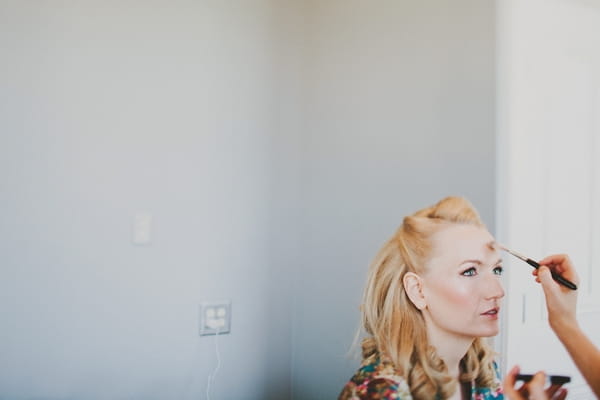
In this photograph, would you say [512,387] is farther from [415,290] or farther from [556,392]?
[415,290]

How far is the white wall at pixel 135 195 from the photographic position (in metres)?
1.48

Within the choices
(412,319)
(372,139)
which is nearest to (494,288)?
(412,319)

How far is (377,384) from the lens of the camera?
0.99m

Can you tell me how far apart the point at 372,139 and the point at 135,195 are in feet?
2.41

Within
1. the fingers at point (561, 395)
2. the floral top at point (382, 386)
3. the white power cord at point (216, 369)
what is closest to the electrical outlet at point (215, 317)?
the white power cord at point (216, 369)

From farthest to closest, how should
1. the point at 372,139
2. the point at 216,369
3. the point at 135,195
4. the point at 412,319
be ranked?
the point at 216,369
the point at 135,195
the point at 372,139
the point at 412,319

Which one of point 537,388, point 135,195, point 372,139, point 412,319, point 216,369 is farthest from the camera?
point 216,369

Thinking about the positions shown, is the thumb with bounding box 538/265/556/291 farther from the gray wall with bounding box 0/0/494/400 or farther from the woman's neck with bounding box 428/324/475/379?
the gray wall with bounding box 0/0/494/400

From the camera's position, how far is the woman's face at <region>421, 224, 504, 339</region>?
38.2 inches

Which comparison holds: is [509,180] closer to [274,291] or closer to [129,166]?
[274,291]

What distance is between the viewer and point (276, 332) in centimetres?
182

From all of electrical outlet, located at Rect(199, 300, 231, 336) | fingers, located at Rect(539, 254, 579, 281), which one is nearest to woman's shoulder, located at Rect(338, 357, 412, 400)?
fingers, located at Rect(539, 254, 579, 281)

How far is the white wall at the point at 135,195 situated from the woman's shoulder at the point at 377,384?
0.77 metres

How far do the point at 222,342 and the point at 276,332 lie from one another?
201 millimetres
